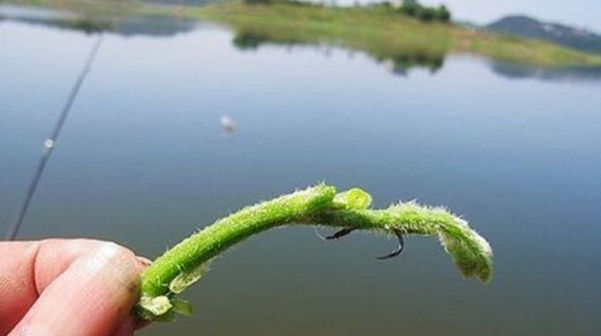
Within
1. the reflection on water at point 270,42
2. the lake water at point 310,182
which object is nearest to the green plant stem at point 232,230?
the lake water at point 310,182

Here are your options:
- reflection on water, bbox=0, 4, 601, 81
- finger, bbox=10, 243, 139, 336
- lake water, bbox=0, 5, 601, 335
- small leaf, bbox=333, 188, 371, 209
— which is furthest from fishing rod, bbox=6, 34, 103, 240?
reflection on water, bbox=0, 4, 601, 81

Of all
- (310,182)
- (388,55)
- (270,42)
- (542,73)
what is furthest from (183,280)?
(542,73)

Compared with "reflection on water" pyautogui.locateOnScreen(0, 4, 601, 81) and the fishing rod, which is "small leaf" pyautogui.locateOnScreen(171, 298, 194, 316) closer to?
the fishing rod

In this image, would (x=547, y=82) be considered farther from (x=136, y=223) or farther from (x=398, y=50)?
(x=136, y=223)

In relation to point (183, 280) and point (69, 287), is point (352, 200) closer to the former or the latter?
point (183, 280)

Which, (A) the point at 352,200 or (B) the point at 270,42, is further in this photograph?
(B) the point at 270,42

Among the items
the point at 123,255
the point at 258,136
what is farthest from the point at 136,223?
the point at 123,255
